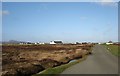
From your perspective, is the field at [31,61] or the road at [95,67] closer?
the road at [95,67]

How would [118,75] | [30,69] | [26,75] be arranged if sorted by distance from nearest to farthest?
[118,75] < [26,75] < [30,69]

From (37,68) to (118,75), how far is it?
9098 mm

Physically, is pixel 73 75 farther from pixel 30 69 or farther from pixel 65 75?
pixel 30 69

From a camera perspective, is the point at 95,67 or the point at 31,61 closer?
the point at 95,67

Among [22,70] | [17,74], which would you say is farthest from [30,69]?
[17,74]

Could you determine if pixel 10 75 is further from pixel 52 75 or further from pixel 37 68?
pixel 37 68

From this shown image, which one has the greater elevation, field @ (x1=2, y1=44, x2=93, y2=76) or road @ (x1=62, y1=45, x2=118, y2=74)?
field @ (x1=2, y1=44, x2=93, y2=76)

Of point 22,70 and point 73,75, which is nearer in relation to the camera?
point 73,75

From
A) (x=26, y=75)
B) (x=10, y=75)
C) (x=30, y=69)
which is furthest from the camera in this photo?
(x=30, y=69)

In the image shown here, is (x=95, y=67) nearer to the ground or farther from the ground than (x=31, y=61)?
nearer to the ground

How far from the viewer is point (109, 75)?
56.7ft

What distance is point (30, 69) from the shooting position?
74.4 feet

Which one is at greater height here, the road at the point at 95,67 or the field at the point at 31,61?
the field at the point at 31,61

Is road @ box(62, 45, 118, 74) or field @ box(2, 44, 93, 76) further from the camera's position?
field @ box(2, 44, 93, 76)
